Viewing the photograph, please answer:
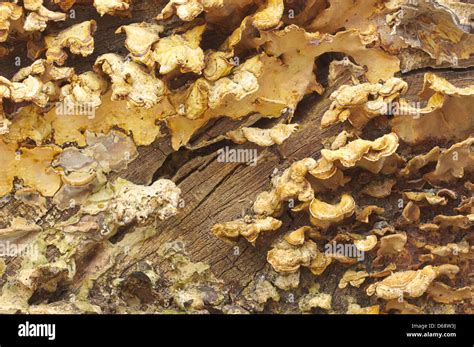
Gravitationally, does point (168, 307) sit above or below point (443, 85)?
below

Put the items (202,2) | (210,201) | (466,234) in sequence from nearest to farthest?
1. (202,2)
2. (466,234)
3. (210,201)

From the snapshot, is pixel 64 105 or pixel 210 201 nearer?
pixel 64 105

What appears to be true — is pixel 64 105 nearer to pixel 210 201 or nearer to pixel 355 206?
pixel 210 201

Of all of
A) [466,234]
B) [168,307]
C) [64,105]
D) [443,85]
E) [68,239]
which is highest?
[443,85]

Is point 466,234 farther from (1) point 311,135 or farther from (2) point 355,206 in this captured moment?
(1) point 311,135

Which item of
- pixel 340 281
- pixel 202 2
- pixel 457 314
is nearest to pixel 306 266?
pixel 340 281

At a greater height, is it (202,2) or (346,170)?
(202,2)

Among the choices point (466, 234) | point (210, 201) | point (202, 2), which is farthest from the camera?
point (210, 201)

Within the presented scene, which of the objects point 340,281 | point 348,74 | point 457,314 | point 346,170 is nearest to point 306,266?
point 340,281

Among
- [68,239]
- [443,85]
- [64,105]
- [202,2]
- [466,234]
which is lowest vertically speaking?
[68,239]
